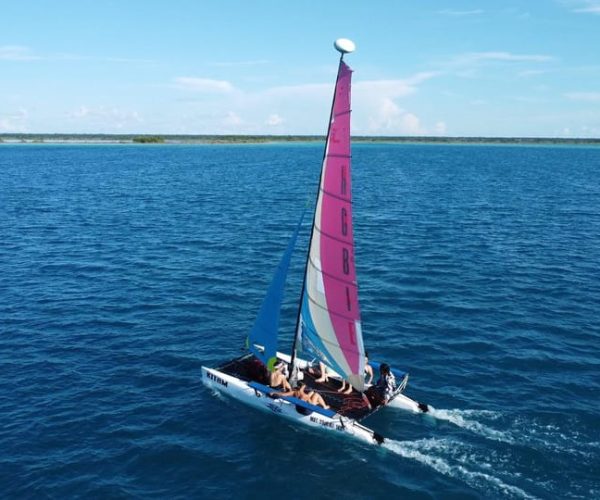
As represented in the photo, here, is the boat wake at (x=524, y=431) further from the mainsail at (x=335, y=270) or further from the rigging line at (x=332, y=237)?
the rigging line at (x=332, y=237)

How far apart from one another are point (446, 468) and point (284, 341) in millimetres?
13992

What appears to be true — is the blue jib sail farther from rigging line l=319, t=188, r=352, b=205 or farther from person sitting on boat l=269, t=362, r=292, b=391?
rigging line l=319, t=188, r=352, b=205

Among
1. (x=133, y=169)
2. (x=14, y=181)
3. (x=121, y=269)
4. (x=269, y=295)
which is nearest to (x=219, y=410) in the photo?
(x=269, y=295)

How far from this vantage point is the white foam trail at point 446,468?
2000 centimetres

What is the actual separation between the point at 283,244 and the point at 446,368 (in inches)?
1112

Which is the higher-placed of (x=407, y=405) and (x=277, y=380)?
(x=277, y=380)

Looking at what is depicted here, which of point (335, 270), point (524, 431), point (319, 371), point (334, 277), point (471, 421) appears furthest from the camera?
point (319, 371)

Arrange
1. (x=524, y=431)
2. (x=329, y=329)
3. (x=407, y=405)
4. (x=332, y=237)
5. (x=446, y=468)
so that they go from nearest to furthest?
(x=446, y=468), (x=332, y=237), (x=524, y=431), (x=329, y=329), (x=407, y=405)

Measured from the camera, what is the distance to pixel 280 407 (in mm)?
24828

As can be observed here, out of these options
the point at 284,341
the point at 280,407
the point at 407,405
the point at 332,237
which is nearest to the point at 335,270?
the point at 332,237

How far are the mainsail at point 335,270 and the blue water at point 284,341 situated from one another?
377cm

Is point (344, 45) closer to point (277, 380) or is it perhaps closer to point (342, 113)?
point (342, 113)

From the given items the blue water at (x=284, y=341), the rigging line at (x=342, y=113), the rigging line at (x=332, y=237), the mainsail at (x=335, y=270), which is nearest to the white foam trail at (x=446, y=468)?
the blue water at (x=284, y=341)

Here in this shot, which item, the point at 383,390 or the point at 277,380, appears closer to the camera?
the point at 383,390
